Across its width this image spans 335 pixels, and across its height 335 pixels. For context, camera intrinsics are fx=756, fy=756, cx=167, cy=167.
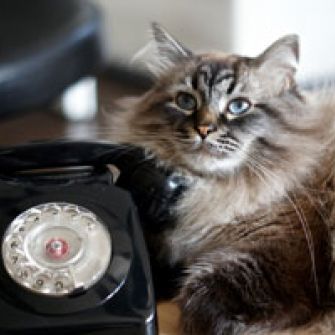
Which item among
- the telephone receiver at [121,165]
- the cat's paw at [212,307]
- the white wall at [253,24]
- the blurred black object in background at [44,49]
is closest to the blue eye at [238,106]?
the telephone receiver at [121,165]

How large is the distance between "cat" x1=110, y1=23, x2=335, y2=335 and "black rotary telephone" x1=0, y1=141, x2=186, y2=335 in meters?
0.06

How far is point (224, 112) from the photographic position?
95 centimetres

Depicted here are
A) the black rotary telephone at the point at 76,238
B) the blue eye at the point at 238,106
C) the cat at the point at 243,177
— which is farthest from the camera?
the blue eye at the point at 238,106

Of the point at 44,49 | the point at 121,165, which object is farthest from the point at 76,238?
the point at 44,49

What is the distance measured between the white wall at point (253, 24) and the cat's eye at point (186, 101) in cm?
129

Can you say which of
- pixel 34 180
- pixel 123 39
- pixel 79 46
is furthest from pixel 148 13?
pixel 34 180

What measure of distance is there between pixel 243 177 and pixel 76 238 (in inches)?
10.2

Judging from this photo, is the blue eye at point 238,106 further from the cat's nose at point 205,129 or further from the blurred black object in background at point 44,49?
the blurred black object in background at point 44,49

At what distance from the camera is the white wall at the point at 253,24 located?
2.34 meters

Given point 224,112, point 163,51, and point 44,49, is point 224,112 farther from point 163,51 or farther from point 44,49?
point 44,49

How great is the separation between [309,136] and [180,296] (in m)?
0.29

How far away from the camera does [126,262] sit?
78 centimetres

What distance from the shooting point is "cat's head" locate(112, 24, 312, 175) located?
0.93 metres

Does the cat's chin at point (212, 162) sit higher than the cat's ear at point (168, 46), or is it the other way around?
the cat's ear at point (168, 46)
